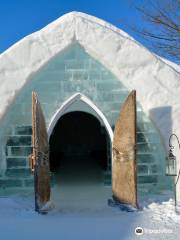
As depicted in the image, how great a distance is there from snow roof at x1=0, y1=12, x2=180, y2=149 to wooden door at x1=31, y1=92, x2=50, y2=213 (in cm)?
96

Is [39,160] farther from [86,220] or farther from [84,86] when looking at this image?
[84,86]

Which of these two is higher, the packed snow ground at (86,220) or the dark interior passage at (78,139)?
the dark interior passage at (78,139)

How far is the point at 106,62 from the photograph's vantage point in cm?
696

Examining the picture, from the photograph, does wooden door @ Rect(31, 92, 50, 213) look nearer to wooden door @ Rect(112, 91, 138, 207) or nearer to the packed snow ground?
the packed snow ground

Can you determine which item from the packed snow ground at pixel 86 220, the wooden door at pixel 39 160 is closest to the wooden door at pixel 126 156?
the packed snow ground at pixel 86 220

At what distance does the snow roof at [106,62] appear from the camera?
6852 millimetres

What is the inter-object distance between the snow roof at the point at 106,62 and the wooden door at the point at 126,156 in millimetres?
723

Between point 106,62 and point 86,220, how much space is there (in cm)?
278

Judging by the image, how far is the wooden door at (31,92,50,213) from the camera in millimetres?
5988

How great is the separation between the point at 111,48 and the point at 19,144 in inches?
89.3
